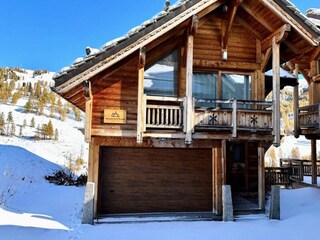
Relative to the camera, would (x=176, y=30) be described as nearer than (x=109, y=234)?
No

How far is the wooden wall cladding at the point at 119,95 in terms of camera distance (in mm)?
9711

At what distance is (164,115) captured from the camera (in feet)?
31.2

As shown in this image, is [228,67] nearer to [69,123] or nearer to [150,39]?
[150,39]

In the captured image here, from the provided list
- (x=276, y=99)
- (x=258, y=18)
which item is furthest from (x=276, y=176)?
(x=258, y=18)

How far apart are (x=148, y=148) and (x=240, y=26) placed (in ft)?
19.9

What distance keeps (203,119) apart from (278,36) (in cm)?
395

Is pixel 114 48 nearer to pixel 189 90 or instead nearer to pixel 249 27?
pixel 189 90

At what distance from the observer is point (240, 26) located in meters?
11.4

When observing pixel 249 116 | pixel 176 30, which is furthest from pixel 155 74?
pixel 249 116

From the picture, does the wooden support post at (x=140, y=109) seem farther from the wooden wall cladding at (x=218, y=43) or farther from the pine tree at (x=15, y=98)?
the pine tree at (x=15, y=98)

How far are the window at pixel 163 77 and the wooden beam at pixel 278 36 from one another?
346cm

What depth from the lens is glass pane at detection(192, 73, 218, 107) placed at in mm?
10961

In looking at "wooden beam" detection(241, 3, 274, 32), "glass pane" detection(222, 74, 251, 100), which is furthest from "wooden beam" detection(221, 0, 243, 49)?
"glass pane" detection(222, 74, 251, 100)

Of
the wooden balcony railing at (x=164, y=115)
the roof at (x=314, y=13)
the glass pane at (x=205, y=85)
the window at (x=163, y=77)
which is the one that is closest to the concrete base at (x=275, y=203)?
the glass pane at (x=205, y=85)
